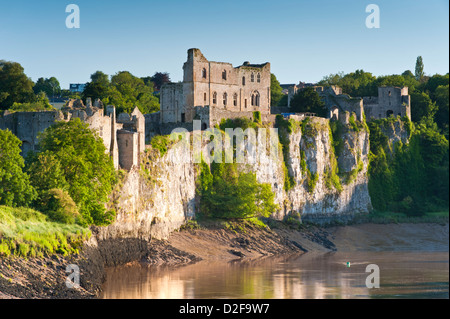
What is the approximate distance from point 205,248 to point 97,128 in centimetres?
1389

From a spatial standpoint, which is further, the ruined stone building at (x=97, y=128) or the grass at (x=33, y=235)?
the ruined stone building at (x=97, y=128)

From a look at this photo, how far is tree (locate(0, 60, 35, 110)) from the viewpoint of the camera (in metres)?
84.4

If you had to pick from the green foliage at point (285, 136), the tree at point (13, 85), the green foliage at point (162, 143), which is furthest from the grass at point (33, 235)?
the green foliage at point (285, 136)

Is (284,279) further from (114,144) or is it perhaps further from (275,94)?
(275,94)

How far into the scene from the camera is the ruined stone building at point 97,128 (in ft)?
217

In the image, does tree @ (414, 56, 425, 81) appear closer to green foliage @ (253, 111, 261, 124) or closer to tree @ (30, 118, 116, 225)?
green foliage @ (253, 111, 261, 124)

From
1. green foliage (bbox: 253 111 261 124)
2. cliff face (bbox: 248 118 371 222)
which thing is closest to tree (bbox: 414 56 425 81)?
cliff face (bbox: 248 118 371 222)

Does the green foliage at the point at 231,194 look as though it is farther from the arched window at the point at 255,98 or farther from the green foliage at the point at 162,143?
the arched window at the point at 255,98

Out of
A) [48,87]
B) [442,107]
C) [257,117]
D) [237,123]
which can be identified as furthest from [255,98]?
[48,87]

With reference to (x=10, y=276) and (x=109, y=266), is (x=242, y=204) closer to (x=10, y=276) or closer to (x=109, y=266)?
(x=109, y=266)

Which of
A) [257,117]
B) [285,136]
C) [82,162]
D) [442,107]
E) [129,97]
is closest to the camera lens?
[82,162]

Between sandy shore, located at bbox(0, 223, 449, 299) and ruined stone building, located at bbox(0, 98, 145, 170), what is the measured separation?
20.4ft

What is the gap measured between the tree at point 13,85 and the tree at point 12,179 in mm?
26930

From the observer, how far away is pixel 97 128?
6638 centimetres
